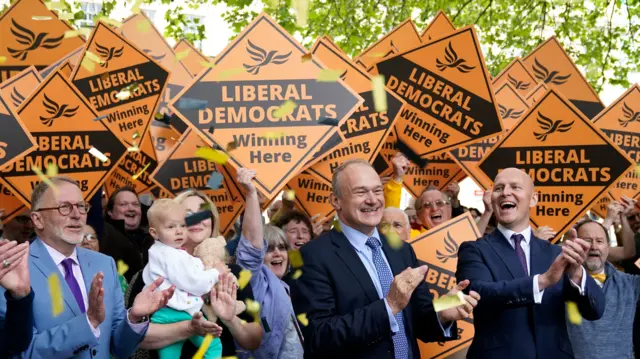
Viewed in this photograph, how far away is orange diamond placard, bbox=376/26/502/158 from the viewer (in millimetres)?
8359

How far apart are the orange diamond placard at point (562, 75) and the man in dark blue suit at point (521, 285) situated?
4.97 metres

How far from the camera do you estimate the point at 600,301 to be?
5.44 m

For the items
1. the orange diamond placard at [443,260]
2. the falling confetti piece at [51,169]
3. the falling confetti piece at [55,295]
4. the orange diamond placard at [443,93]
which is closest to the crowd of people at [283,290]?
the falling confetti piece at [55,295]

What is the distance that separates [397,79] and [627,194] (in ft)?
8.92

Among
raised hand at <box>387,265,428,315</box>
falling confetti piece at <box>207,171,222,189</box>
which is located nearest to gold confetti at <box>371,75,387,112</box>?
falling confetti piece at <box>207,171,222,189</box>

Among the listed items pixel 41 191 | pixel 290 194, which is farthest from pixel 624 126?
pixel 41 191

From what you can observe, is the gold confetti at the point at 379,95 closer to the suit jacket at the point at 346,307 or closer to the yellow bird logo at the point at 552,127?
the yellow bird logo at the point at 552,127

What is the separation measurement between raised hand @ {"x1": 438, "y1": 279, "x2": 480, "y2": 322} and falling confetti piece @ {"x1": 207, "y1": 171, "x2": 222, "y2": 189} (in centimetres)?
269

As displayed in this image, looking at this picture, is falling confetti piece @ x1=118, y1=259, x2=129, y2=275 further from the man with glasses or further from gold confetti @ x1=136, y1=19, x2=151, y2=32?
gold confetti @ x1=136, y1=19, x2=151, y2=32

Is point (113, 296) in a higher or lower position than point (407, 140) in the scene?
lower

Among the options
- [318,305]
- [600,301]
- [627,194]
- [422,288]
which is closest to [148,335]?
[318,305]

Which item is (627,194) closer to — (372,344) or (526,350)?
(526,350)

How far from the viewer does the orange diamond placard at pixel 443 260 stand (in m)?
6.84

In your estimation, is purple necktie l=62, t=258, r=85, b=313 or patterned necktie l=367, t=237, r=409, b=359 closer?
purple necktie l=62, t=258, r=85, b=313
